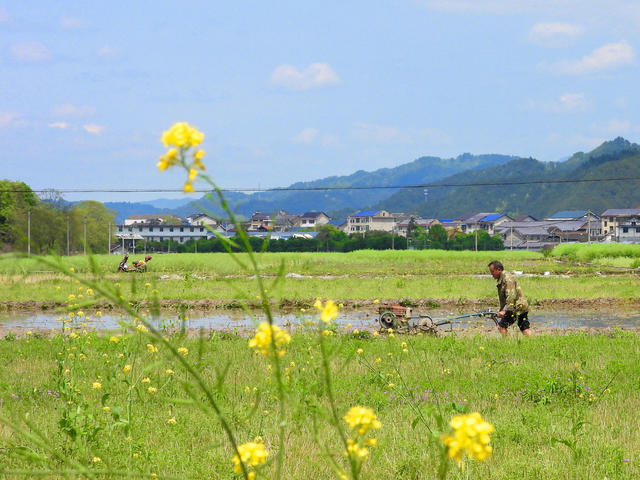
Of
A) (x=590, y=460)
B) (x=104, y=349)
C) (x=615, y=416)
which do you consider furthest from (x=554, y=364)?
(x=104, y=349)

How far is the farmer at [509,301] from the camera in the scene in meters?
11.9

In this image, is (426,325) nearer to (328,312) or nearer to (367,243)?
(328,312)

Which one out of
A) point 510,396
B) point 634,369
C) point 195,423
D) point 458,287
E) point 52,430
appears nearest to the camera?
point 52,430

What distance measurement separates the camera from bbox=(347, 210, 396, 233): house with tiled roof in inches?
5536

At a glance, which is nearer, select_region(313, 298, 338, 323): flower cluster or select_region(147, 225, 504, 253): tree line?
select_region(313, 298, 338, 323): flower cluster

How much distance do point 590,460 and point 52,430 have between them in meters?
4.31

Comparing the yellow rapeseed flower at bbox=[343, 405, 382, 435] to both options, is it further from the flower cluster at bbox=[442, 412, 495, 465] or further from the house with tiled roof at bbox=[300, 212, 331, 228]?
the house with tiled roof at bbox=[300, 212, 331, 228]

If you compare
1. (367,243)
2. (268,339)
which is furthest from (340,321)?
(367,243)

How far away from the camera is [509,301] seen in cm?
1191

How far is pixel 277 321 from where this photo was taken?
58.4ft

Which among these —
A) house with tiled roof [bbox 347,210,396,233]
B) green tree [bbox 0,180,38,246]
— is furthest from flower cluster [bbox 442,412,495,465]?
house with tiled roof [bbox 347,210,396,233]

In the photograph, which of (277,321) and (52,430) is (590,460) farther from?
(277,321)

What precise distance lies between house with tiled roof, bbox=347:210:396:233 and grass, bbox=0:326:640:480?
129 meters

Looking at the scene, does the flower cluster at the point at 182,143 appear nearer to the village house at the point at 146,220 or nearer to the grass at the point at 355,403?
the grass at the point at 355,403
